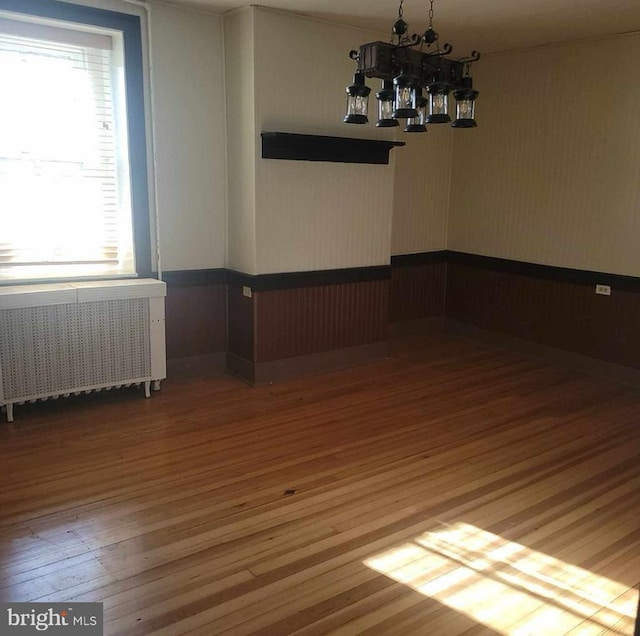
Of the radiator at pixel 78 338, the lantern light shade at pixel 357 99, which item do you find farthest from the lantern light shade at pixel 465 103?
the radiator at pixel 78 338

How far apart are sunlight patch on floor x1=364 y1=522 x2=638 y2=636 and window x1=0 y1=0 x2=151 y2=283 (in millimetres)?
3028

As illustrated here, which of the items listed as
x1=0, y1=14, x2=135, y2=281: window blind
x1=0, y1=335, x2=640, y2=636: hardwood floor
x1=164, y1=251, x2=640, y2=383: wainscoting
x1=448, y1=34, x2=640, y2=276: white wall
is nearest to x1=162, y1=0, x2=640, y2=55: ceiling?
x1=448, y1=34, x2=640, y2=276: white wall

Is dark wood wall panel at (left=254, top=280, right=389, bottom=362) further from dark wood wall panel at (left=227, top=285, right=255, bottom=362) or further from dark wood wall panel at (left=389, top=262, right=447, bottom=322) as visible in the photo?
dark wood wall panel at (left=389, top=262, right=447, bottom=322)

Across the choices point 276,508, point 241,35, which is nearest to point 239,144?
point 241,35

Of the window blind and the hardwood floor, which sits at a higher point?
the window blind

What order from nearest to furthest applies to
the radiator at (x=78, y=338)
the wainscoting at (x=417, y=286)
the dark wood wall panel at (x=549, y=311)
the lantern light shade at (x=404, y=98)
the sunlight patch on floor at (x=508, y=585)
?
1. the sunlight patch on floor at (x=508, y=585)
2. the lantern light shade at (x=404, y=98)
3. the radiator at (x=78, y=338)
4. the dark wood wall panel at (x=549, y=311)
5. the wainscoting at (x=417, y=286)

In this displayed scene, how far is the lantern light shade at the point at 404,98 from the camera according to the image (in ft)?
9.23

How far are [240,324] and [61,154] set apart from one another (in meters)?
1.80

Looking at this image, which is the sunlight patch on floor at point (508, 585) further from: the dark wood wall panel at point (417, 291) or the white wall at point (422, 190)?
the white wall at point (422, 190)

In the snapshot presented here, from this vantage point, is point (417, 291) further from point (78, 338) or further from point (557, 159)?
point (78, 338)

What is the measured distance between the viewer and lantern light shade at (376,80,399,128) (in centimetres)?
295

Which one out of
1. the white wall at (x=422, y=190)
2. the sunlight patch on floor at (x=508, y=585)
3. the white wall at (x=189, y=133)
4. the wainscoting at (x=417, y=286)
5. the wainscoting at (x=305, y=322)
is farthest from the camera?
the wainscoting at (x=417, y=286)

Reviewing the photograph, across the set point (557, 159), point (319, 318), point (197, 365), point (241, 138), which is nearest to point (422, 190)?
point (557, 159)

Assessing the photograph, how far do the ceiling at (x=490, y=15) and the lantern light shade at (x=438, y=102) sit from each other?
4.90 feet
